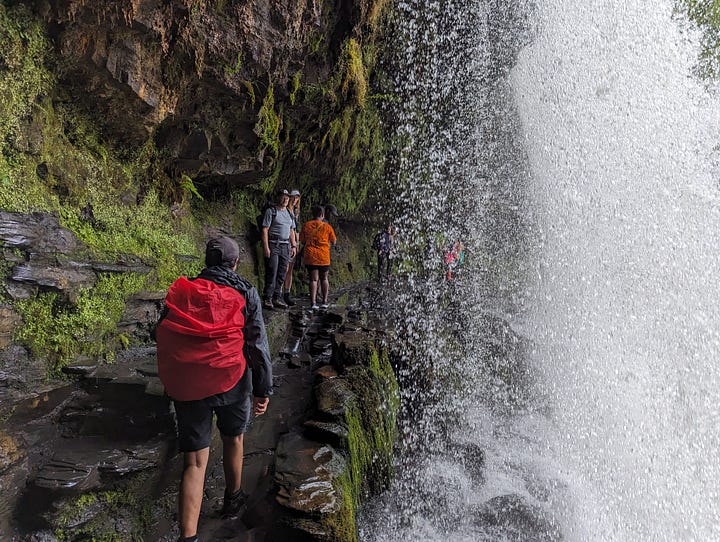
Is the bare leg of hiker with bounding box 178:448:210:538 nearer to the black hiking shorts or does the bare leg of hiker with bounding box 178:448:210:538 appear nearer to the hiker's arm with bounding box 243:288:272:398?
the black hiking shorts

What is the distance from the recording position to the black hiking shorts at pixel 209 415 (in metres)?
2.44

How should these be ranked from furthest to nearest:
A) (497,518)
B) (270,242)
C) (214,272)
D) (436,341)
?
1. (436,341)
2. (270,242)
3. (497,518)
4. (214,272)

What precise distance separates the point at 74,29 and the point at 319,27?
404 centimetres

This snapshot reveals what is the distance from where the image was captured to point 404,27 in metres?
9.49

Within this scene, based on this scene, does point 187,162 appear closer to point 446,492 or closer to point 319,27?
point 319,27

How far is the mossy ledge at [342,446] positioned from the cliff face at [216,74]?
334cm

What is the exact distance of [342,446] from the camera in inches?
135

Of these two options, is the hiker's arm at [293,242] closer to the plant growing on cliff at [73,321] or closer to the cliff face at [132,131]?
the cliff face at [132,131]

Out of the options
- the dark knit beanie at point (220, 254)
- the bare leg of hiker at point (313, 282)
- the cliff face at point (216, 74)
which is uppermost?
the cliff face at point (216, 74)

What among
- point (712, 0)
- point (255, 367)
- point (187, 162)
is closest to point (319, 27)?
point (187, 162)

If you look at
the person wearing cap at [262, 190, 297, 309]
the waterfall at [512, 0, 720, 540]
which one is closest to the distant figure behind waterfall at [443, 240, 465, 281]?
the waterfall at [512, 0, 720, 540]

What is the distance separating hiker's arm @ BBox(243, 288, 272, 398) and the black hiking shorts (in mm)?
58

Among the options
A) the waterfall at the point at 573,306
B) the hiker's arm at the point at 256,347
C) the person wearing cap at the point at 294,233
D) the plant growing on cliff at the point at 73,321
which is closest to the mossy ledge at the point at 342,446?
the waterfall at the point at 573,306

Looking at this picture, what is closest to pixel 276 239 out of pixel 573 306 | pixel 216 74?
pixel 216 74
